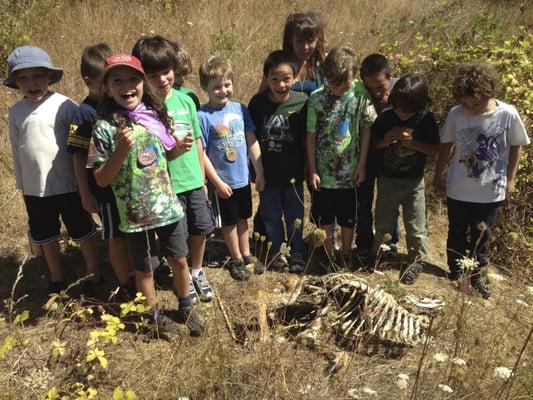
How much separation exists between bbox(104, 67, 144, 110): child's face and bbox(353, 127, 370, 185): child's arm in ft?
5.44

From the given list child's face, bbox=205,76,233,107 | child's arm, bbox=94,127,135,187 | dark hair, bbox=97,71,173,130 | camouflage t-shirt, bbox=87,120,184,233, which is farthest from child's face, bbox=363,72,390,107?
child's arm, bbox=94,127,135,187

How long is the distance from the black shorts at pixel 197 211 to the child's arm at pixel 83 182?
0.56m

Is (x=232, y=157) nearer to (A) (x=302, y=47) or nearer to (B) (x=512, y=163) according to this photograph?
(A) (x=302, y=47)

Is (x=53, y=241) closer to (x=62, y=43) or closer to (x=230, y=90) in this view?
(x=230, y=90)

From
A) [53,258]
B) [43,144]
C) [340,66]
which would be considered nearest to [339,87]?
[340,66]

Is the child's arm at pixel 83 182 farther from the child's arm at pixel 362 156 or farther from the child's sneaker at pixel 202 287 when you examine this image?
the child's arm at pixel 362 156

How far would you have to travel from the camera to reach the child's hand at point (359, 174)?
3541mm

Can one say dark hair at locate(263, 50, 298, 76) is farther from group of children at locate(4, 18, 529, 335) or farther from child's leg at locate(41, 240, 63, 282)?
child's leg at locate(41, 240, 63, 282)

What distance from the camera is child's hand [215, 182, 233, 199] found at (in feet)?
11.3

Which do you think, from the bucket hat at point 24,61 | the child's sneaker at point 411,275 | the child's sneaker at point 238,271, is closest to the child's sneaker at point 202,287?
the child's sneaker at point 238,271

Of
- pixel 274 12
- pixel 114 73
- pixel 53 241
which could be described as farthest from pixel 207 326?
pixel 274 12

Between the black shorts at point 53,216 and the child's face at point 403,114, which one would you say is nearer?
the black shorts at point 53,216

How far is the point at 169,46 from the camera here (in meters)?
3.08

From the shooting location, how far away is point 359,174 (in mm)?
3545
